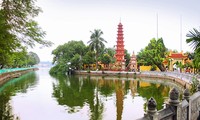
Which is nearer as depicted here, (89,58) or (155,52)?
Answer: (155,52)

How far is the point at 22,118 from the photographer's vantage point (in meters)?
12.6

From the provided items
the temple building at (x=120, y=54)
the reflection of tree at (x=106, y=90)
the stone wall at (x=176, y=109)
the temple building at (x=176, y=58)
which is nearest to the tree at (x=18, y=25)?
the stone wall at (x=176, y=109)

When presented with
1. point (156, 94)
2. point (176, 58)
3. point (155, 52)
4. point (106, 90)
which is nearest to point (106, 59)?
point (155, 52)

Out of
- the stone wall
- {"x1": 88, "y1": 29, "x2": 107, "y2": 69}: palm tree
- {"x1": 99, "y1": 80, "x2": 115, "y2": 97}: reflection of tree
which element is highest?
{"x1": 88, "y1": 29, "x2": 107, "y2": 69}: palm tree

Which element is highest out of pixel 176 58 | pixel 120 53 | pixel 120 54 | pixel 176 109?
pixel 120 53

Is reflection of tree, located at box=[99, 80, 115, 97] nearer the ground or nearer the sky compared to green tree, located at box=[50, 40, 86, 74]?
nearer the ground

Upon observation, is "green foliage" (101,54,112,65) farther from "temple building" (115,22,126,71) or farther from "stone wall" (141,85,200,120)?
"stone wall" (141,85,200,120)

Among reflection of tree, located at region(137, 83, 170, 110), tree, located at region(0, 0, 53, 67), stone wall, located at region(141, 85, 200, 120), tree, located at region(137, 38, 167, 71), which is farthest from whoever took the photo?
tree, located at region(137, 38, 167, 71)

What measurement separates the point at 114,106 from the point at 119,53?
41.4 m

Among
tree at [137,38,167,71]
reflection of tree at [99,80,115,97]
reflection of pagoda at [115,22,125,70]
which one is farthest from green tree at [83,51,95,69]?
reflection of tree at [99,80,115,97]

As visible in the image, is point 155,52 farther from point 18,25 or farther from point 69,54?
point 18,25

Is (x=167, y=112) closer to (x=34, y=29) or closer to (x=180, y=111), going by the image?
(x=180, y=111)

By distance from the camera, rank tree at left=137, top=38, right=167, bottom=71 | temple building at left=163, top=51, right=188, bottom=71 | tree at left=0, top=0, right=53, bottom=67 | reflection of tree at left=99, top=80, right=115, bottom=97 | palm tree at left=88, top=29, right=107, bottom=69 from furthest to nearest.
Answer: palm tree at left=88, top=29, right=107, bottom=69 → temple building at left=163, top=51, right=188, bottom=71 → tree at left=137, top=38, right=167, bottom=71 → reflection of tree at left=99, top=80, right=115, bottom=97 → tree at left=0, top=0, right=53, bottom=67

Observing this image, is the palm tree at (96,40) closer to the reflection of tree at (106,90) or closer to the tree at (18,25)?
the reflection of tree at (106,90)
